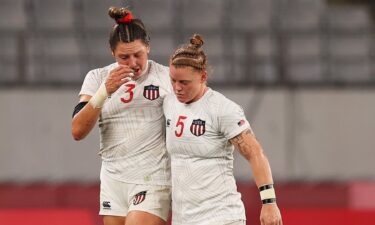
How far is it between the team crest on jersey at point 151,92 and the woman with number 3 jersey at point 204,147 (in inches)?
11.5

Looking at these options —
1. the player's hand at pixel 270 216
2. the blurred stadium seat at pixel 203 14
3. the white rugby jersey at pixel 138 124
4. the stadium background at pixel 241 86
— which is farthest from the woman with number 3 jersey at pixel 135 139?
the blurred stadium seat at pixel 203 14

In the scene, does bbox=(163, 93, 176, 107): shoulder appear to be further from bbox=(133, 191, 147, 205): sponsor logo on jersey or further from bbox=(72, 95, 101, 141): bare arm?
bbox=(133, 191, 147, 205): sponsor logo on jersey

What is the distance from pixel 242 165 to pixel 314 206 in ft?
4.17

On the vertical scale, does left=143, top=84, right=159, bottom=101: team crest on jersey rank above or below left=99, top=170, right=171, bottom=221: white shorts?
above

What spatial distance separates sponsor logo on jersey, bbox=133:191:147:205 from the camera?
17.2 ft

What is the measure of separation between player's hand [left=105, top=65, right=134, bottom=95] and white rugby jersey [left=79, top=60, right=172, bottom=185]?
0.26 m

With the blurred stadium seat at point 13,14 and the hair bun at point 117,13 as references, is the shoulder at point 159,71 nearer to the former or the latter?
the hair bun at point 117,13

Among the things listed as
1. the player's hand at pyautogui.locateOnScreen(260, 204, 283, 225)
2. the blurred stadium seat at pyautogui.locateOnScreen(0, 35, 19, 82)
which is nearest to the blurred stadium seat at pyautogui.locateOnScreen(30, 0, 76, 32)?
the blurred stadium seat at pyautogui.locateOnScreen(0, 35, 19, 82)

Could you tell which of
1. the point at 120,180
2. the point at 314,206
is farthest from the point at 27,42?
the point at 120,180

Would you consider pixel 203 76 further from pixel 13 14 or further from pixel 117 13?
pixel 13 14

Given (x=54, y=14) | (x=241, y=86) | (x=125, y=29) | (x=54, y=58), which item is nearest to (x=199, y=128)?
(x=125, y=29)

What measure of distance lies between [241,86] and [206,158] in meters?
5.25

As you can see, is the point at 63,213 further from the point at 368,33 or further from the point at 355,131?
the point at 368,33

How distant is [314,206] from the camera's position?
904 centimetres
